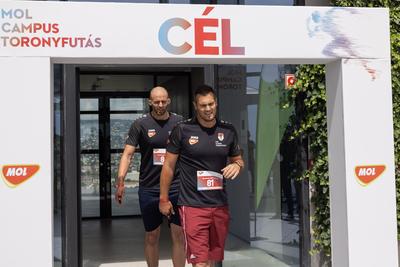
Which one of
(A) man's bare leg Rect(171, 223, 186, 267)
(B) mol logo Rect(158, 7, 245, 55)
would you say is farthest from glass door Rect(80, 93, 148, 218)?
(B) mol logo Rect(158, 7, 245, 55)

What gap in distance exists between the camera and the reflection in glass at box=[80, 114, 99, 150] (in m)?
9.27

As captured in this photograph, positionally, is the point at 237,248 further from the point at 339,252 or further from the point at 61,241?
the point at 339,252

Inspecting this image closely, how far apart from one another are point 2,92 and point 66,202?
6.83 feet

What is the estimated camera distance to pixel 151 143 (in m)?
4.04

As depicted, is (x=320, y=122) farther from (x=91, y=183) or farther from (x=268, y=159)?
(x=91, y=183)

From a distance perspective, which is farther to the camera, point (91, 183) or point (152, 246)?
point (91, 183)

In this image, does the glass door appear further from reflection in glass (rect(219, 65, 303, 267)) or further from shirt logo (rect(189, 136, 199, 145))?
shirt logo (rect(189, 136, 199, 145))

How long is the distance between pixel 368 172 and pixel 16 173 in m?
1.89

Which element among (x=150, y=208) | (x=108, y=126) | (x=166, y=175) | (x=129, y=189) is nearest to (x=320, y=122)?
(x=150, y=208)

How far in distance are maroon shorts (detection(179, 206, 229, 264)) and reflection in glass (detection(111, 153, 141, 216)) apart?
6.29m

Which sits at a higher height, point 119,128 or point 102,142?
point 119,128

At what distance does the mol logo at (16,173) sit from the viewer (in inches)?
96.6

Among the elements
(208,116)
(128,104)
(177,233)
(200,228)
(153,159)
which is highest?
(128,104)

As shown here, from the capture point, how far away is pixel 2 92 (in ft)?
8.04
